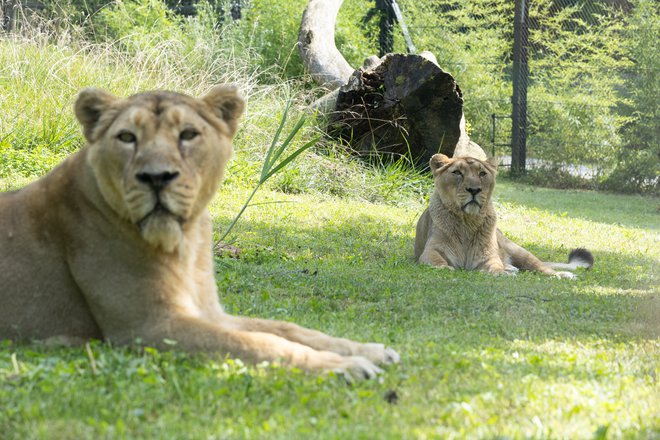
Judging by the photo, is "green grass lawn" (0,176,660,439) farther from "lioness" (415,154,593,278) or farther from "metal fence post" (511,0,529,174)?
"metal fence post" (511,0,529,174)

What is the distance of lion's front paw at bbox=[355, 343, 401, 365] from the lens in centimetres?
426

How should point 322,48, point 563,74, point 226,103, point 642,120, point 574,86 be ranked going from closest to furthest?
point 226,103, point 322,48, point 642,120, point 563,74, point 574,86

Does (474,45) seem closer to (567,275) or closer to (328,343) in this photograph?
(567,275)

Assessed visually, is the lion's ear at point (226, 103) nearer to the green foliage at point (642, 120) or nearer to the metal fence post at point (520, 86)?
the green foliage at point (642, 120)

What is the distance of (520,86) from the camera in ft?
62.2

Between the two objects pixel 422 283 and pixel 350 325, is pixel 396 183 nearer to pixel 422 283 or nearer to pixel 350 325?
pixel 422 283

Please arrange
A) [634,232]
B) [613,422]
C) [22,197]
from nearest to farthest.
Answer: [613,422] → [22,197] → [634,232]

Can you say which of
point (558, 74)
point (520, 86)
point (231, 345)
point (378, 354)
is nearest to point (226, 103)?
point (231, 345)

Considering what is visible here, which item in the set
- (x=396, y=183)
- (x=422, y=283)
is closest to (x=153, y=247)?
(x=422, y=283)

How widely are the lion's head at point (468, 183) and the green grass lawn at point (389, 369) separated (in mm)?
873

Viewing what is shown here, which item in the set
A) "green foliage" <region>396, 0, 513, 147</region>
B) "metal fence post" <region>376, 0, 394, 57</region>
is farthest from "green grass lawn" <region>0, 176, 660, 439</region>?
"metal fence post" <region>376, 0, 394, 57</region>

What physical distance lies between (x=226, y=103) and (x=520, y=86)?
50.2ft

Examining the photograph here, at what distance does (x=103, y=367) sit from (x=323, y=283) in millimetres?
3270

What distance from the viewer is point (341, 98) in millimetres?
13328
